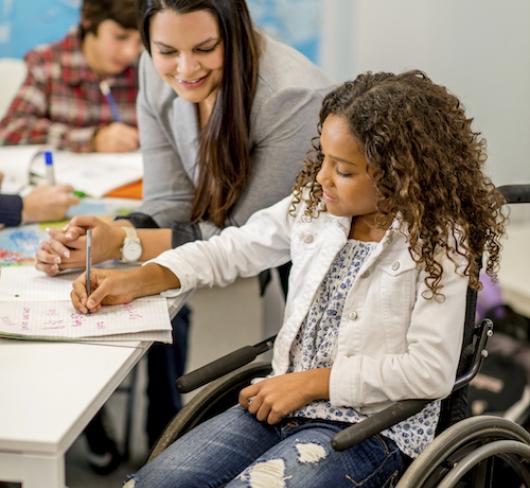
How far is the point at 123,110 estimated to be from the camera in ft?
8.84

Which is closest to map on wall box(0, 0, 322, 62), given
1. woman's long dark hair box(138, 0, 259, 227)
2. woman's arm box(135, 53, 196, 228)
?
woman's arm box(135, 53, 196, 228)

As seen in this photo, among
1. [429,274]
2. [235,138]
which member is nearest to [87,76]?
[235,138]

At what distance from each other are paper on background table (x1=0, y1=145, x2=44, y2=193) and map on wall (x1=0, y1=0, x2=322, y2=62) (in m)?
1.05

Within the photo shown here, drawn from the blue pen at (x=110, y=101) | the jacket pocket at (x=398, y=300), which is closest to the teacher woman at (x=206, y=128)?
the jacket pocket at (x=398, y=300)

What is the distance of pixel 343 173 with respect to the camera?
126 cm

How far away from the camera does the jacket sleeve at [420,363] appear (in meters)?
1.20

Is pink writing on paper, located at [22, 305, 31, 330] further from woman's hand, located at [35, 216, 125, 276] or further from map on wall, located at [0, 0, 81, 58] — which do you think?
map on wall, located at [0, 0, 81, 58]

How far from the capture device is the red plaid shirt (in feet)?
8.23

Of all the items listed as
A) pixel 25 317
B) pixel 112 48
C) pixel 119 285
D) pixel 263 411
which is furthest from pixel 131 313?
pixel 112 48

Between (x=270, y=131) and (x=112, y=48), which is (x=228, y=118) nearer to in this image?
(x=270, y=131)

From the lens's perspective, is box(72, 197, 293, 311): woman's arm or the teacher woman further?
the teacher woman

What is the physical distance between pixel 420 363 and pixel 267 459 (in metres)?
0.25

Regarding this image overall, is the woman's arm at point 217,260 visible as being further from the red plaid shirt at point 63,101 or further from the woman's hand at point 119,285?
the red plaid shirt at point 63,101

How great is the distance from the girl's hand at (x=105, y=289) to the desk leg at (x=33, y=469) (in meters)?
0.37
